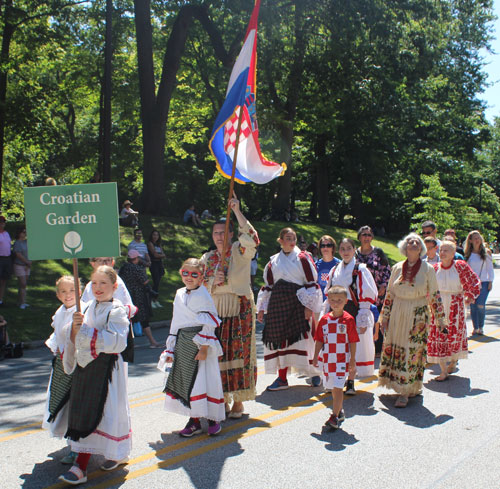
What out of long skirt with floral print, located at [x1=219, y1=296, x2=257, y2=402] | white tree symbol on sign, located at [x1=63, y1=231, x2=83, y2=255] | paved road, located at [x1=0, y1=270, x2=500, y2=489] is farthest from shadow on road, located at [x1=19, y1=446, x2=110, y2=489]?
white tree symbol on sign, located at [x1=63, y1=231, x2=83, y2=255]

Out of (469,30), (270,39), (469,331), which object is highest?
(469,30)

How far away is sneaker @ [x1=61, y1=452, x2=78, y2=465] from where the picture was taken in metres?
5.19

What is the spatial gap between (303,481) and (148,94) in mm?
20325

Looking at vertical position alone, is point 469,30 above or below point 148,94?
above

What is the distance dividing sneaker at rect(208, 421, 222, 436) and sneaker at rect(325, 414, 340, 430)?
109 cm

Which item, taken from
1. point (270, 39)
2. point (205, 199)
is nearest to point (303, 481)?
point (270, 39)

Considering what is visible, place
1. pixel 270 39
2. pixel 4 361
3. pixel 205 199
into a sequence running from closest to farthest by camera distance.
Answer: pixel 4 361, pixel 270 39, pixel 205 199

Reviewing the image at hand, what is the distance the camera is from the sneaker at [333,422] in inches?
246

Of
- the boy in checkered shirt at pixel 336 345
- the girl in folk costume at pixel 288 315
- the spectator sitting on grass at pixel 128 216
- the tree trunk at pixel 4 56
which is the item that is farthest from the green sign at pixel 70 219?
the tree trunk at pixel 4 56

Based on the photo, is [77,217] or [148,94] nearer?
[77,217]

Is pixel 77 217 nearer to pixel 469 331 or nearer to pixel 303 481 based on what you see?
pixel 303 481

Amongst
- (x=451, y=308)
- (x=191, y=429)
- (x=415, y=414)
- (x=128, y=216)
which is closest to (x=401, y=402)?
(x=415, y=414)

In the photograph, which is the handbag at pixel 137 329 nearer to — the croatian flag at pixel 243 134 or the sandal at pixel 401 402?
the croatian flag at pixel 243 134

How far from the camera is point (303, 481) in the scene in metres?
4.93
